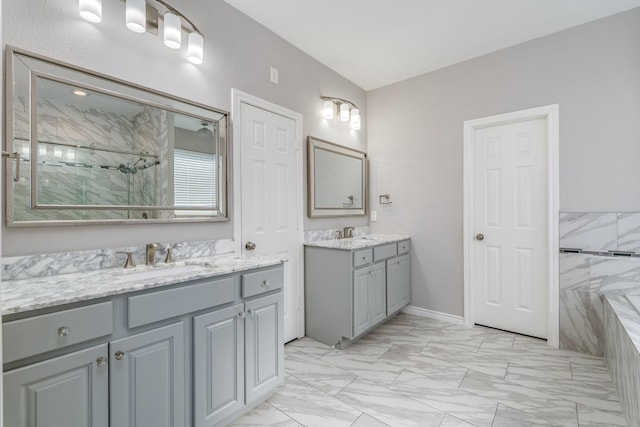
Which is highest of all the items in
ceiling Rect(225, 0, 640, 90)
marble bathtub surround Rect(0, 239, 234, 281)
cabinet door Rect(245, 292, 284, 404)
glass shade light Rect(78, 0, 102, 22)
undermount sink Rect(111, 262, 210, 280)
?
ceiling Rect(225, 0, 640, 90)

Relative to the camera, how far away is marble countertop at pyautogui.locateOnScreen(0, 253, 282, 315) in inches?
44.4

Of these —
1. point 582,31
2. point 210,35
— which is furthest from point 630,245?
point 210,35

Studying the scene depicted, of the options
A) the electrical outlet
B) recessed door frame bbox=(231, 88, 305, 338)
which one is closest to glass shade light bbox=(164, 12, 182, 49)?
recessed door frame bbox=(231, 88, 305, 338)

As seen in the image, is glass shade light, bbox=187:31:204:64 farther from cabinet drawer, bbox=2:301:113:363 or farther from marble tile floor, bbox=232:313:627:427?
marble tile floor, bbox=232:313:627:427

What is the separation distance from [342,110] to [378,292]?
75.4 inches

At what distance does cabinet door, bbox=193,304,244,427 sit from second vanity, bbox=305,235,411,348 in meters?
1.10

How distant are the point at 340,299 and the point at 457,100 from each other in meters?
2.37

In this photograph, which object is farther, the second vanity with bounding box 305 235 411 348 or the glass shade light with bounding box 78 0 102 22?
the second vanity with bounding box 305 235 411 348

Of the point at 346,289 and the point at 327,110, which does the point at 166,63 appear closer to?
the point at 327,110

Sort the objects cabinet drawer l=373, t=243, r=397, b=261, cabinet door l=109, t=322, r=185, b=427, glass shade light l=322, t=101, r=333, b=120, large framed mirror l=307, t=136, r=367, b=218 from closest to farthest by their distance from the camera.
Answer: cabinet door l=109, t=322, r=185, b=427
cabinet drawer l=373, t=243, r=397, b=261
large framed mirror l=307, t=136, r=367, b=218
glass shade light l=322, t=101, r=333, b=120

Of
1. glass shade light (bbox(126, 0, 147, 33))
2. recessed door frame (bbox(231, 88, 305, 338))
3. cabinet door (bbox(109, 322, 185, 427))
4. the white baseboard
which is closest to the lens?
cabinet door (bbox(109, 322, 185, 427))

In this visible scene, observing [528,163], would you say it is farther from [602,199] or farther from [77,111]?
[77,111]

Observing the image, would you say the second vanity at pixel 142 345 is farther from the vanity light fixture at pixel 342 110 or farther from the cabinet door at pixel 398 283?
the vanity light fixture at pixel 342 110

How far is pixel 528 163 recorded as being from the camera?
2.90 meters
